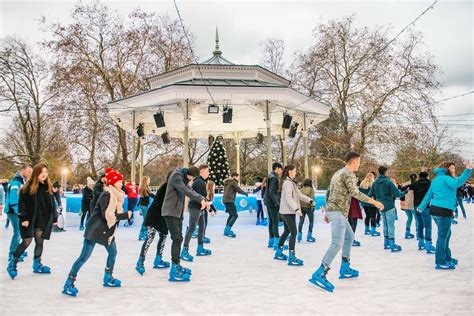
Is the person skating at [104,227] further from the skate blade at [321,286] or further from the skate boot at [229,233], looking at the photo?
the skate boot at [229,233]

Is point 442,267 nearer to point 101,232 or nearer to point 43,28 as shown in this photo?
point 101,232

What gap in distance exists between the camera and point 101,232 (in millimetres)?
4316

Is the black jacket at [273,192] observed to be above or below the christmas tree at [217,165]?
below

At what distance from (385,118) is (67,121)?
64.7 feet

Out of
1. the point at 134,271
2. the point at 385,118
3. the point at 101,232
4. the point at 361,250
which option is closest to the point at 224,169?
the point at 361,250

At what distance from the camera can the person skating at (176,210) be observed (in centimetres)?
494

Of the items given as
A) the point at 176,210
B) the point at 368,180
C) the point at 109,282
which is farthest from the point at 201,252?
the point at 368,180

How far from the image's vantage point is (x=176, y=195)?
16.7ft

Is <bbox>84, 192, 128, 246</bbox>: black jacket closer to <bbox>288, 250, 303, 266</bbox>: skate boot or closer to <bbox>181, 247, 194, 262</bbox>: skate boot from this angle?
<bbox>181, 247, 194, 262</bbox>: skate boot

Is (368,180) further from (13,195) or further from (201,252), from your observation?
(13,195)

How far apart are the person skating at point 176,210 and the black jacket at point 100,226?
2.31 ft

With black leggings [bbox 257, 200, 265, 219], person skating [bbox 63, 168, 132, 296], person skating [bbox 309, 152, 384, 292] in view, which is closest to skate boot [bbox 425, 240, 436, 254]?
person skating [bbox 309, 152, 384, 292]

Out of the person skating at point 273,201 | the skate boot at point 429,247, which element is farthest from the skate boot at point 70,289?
the skate boot at point 429,247

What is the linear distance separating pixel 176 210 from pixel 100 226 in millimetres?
1009
